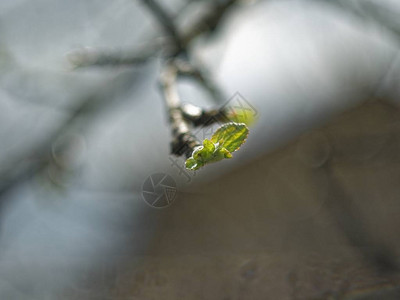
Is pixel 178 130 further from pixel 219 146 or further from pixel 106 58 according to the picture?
pixel 106 58

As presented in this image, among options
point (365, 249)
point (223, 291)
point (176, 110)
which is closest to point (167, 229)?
point (365, 249)

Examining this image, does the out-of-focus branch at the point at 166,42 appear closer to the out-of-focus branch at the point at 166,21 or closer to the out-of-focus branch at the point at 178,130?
the out-of-focus branch at the point at 166,21

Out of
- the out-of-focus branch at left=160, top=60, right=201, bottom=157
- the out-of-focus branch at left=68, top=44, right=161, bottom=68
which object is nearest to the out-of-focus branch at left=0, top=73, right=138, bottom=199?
the out-of-focus branch at left=68, top=44, right=161, bottom=68

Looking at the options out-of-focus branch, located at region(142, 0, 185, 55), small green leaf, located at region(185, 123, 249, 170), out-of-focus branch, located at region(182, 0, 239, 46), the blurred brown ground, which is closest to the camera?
small green leaf, located at region(185, 123, 249, 170)

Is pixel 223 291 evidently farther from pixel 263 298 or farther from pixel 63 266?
pixel 63 266

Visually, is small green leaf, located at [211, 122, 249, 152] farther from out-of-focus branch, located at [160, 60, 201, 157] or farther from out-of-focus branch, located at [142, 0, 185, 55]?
out-of-focus branch, located at [142, 0, 185, 55]

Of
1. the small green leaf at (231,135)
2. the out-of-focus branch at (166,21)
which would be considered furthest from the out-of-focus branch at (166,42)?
the small green leaf at (231,135)
